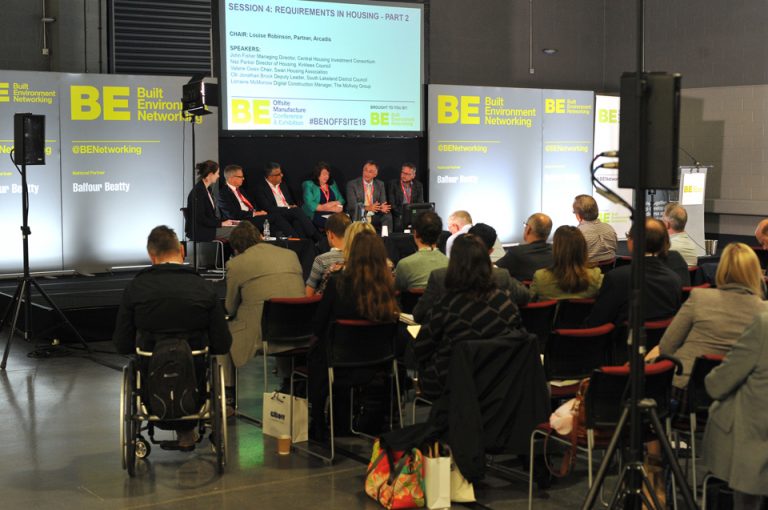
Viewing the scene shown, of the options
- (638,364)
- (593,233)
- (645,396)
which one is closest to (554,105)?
(593,233)

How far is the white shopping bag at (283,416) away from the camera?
5430mm

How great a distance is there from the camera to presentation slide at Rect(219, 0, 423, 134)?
11.5 m

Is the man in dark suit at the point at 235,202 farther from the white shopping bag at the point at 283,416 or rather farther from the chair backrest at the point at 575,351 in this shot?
the chair backrest at the point at 575,351

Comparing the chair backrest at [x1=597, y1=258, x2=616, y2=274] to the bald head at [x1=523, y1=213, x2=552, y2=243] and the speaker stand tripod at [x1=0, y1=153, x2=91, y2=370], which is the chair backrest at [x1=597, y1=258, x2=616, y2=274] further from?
the speaker stand tripod at [x1=0, y1=153, x2=91, y2=370]

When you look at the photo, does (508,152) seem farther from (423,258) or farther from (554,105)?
(423,258)

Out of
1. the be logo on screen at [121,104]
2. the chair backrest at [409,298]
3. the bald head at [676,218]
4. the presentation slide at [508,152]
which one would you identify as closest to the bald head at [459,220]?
the bald head at [676,218]

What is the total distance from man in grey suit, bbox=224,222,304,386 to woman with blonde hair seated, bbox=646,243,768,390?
2394mm

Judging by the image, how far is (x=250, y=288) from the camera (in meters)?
5.84

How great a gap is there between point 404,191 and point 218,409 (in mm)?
7825

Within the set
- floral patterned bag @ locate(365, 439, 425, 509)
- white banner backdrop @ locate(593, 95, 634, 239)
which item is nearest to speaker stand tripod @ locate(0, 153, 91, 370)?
floral patterned bag @ locate(365, 439, 425, 509)

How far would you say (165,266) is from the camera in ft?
15.9

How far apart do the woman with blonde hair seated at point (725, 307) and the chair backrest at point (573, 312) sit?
3.93ft

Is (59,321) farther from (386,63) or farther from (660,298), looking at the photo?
(386,63)

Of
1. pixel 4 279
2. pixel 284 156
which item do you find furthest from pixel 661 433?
pixel 284 156
